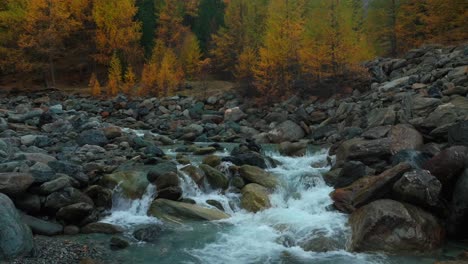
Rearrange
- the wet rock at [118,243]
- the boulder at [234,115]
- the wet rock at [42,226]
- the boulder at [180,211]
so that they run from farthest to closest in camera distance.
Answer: the boulder at [234,115], the boulder at [180,211], the wet rock at [42,226], the wet rock at [118,243]

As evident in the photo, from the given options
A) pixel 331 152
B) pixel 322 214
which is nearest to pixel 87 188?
pixel 322 214

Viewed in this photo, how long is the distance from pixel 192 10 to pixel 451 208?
43.8 meters

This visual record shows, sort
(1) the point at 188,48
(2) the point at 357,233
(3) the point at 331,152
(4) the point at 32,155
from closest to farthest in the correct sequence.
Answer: (2) the point at 357,233 < (4) the point at 32,155 < (3) the point at 331,152 < (1) the point at 188,48

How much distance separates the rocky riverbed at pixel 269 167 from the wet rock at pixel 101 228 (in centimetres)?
3

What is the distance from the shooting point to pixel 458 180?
966cm

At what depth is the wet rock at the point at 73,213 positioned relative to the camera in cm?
1030

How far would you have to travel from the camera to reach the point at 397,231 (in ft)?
29.6

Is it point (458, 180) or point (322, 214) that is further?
point (322, 214)

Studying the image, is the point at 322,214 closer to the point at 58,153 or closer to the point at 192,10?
the point at 58,153

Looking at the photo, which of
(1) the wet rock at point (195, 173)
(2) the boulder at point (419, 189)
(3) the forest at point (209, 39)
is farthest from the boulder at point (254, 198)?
(3) the forest at point (209, 39)

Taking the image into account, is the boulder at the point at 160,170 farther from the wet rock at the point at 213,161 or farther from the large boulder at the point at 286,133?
the large boulder at the point at 286,133

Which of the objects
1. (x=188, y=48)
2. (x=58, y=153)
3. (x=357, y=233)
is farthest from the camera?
(x=188, y=48)

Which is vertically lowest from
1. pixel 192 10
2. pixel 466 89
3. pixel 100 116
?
pixel 100 116

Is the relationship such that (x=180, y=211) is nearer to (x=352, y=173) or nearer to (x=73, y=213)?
(x=73, y=213)
